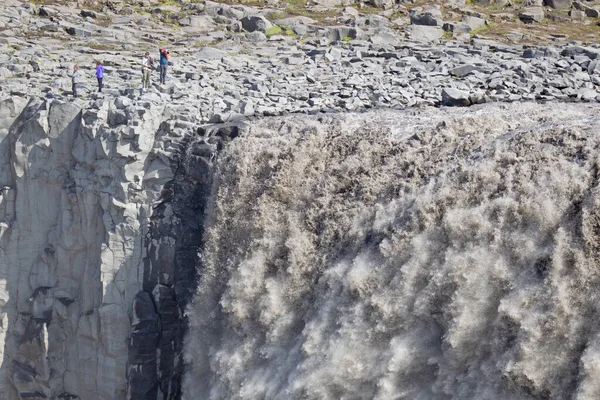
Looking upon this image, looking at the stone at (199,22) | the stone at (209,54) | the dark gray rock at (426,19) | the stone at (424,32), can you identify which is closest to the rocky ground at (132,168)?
the stone at (209,54)

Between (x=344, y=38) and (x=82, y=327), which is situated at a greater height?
(x=344, y=38)

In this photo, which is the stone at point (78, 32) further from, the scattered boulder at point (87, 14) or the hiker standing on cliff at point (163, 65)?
the hiker standing on cliff at point (163, 65)

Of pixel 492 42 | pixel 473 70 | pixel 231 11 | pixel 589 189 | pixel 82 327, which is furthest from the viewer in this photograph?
pixel 231 11

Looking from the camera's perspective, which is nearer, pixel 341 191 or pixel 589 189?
pixel 589 189

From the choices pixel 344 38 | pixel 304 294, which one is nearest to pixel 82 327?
pixel 304 294

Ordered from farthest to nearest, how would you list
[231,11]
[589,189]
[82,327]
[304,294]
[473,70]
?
[231,11], [473,70], [82,327], [304,294], [589,189]

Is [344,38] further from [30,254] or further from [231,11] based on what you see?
[30,254]

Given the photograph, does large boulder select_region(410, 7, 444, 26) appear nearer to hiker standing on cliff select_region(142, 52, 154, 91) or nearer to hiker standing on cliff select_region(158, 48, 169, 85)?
hiker standing on cliff select_region(158, 48, 169, 85)

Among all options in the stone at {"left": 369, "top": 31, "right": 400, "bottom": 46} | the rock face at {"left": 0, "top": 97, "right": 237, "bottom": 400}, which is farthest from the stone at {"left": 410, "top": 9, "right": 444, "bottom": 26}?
the rock face at {"left": 0, "top": 97, "right": 237, "bottom": 400}

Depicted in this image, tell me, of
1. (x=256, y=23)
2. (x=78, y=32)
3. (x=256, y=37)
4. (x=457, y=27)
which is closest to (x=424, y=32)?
(x=457, y=27)
